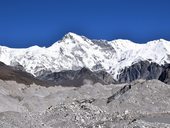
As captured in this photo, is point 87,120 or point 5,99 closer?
point 87,120

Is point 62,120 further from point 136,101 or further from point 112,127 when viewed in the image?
point 136,101

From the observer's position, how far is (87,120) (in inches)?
1682

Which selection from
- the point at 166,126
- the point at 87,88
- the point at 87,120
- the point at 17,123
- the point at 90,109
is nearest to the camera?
the point at 166,126

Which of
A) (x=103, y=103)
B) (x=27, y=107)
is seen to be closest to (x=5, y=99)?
(x=27, y=107)

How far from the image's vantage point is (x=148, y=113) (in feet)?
172

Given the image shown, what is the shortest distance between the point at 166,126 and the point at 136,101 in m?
22.7

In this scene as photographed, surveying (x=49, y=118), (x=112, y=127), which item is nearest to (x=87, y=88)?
(x=49, y=118)

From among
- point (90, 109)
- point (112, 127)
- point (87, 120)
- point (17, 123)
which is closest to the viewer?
point (112, 127)

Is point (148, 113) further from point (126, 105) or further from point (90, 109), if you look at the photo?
point (90, 109)

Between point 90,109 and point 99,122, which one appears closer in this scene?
point 99,122

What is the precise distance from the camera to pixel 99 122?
136 ft

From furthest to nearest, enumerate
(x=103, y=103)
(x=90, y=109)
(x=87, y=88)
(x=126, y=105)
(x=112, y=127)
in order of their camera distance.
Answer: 1. (x=87, y=88)
2. (x=103, y=103)
3. (x=126, y=105)
4. (x=90, y=109)
5. (x=112, y=127)

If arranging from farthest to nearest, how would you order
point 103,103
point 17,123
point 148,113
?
point 103,103
point 148,113
point 17,123

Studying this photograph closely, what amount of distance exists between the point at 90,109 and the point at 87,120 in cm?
454
